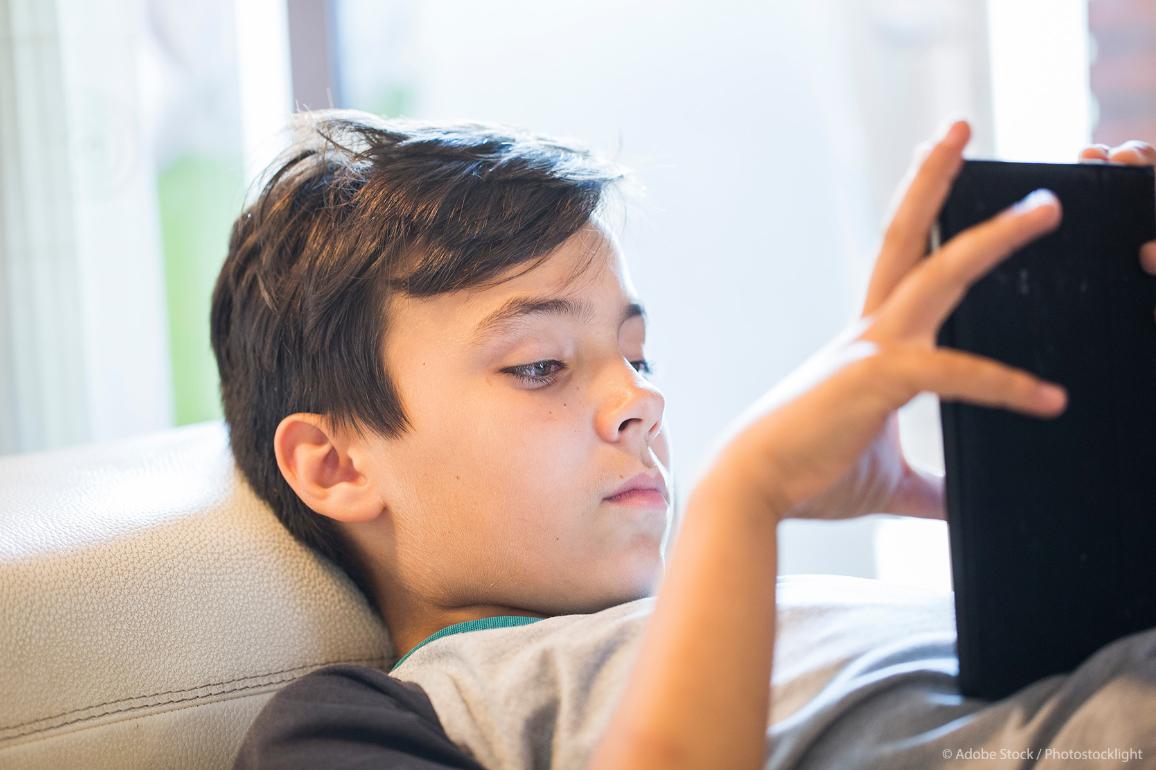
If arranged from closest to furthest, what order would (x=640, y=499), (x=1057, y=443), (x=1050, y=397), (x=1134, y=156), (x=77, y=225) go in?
(x=1050, y=397) → (x=1057, y=443) → (x=1134, y=156) → (x=640, y=499) → (x=77, y=225)

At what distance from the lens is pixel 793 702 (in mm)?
753

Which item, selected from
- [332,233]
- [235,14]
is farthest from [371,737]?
[235,14]

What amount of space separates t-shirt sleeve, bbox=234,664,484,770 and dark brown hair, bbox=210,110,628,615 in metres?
0.25

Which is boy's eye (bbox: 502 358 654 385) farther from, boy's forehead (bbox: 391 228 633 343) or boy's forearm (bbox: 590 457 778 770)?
boy's forearm (bbox: 590 457 778 770)

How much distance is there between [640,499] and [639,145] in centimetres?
119

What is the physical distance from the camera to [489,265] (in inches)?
37.5

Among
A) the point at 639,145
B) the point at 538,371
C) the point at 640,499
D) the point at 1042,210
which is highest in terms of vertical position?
the point at 639,145

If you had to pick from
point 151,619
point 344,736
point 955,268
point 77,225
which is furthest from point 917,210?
point 77,225

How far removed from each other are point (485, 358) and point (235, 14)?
4.44ft

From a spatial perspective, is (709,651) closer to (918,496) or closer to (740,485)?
(740,485)

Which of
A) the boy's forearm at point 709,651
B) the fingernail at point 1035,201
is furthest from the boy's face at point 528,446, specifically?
the fingernail at point 1035,201

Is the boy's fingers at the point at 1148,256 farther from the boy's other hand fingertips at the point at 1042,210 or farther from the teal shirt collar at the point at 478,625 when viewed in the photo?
the teal shirt collar at the point at 478,625

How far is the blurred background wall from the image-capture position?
179 cm

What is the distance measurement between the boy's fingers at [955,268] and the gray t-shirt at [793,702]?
0.21m
